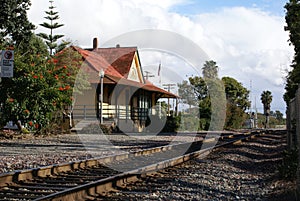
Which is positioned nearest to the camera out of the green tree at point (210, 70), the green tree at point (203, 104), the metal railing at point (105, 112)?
the metal railing at point (105, 112)

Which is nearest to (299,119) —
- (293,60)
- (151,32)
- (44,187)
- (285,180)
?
(285,180)

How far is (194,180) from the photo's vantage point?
8570 mm

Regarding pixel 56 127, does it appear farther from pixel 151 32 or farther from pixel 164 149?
pixel 164 149

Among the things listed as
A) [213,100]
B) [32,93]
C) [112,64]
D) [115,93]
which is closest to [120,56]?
[112,64]

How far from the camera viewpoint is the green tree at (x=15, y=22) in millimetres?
25953

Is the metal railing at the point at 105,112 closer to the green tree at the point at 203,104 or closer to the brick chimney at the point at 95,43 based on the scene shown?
the green tree at the point at 203,104

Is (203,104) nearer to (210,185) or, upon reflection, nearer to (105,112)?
(105,112)

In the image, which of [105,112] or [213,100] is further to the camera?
[213,100]

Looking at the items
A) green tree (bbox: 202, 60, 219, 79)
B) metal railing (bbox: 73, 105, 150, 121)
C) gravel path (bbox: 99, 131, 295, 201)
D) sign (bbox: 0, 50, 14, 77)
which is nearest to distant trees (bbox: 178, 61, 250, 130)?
green tree (bbox: 202, 60, 219, 79)

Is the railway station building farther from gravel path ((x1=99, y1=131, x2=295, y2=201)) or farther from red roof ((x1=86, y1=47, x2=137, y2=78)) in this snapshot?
gravel path ((x1=99, y1=131, x2=295, y2=201))

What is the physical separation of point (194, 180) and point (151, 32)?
505 inches

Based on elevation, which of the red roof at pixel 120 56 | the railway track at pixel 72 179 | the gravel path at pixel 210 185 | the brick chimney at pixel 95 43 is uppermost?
the brick chimney at pixel 95 43

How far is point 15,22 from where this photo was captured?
2703 cm

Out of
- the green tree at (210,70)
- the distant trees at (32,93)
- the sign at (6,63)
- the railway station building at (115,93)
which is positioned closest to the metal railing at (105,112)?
the railway station building at (115,93)
